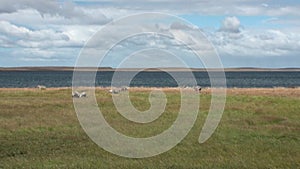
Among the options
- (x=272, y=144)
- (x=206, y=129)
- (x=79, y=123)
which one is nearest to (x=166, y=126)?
(x=206, y=129)

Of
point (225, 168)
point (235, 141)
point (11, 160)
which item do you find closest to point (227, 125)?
point (235, 141)

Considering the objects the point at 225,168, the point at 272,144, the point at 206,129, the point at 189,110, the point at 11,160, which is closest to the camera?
the point at 225,168

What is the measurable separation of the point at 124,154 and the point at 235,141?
6302 mm

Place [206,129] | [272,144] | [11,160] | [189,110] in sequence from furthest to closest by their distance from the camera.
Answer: [189,110]
[206,129]
[272,144]
[11,160]

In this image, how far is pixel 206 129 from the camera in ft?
98.4

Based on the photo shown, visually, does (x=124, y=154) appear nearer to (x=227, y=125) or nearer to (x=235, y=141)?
(x=235, y=141)

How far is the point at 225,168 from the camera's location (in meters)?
20.1

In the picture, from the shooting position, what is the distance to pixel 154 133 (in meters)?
28.8

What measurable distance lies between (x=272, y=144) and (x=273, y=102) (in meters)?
22.7

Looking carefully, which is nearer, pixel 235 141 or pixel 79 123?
pixel 235 141

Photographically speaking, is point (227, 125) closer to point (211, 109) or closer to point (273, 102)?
point (211, 109)

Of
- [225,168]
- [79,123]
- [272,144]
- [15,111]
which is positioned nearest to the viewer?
[225,168]

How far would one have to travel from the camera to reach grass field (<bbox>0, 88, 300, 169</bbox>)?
21.0 metres

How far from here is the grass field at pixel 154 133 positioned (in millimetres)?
20953
